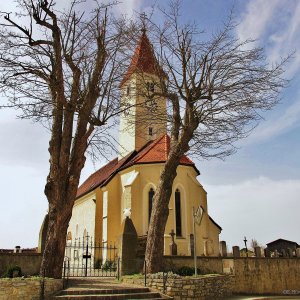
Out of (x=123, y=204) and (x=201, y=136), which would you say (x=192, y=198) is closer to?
(x=123, y=204)

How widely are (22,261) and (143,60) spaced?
366 inches

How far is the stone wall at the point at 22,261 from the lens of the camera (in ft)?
43.7

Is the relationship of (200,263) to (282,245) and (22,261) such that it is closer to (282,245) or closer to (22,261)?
(22,261)

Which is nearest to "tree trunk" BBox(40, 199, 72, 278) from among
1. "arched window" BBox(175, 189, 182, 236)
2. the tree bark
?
the tree bark

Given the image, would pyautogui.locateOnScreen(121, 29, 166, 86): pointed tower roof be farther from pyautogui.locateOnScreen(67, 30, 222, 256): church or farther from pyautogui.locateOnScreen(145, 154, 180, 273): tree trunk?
pyautogui.locateOnScreen(145, 154, 180, 273): tree trunk

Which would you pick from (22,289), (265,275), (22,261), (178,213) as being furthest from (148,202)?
(22,289)

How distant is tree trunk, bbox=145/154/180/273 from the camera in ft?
42.0

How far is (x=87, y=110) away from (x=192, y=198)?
1214 cm

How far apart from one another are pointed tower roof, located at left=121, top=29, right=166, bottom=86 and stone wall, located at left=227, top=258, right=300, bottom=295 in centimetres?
1020

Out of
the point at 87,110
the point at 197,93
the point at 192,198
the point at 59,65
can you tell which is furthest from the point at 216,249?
the point at 59,65

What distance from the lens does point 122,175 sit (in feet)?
83.6

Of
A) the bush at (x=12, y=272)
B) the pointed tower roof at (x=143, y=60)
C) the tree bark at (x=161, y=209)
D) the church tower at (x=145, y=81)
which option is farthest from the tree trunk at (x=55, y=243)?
the pointed tower roof at (x=143, y=60)

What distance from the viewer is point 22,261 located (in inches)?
533

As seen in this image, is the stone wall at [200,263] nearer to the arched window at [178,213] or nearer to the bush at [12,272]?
the arched window at [178,213]
